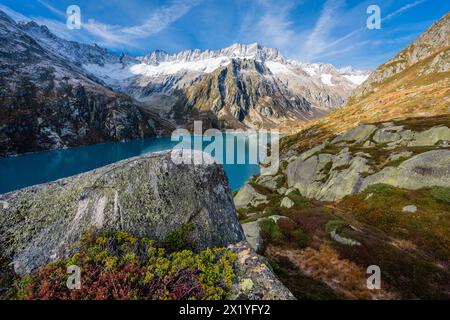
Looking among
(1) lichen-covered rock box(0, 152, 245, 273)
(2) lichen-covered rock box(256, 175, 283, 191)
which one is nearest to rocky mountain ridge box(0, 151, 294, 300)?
(1) lichen-covered rock box(0, 152, 245, 273)

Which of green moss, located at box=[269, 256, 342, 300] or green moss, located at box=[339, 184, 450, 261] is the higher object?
A: green moss, located at box=[339, 184, 450, 261]

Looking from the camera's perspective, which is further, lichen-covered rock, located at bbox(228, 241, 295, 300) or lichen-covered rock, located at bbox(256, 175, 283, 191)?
lichen-covered rock, located at bbox(256, 175, 283, 191)

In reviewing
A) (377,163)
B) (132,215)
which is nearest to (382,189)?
(377,163)

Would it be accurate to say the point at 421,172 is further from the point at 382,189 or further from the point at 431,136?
the point at 431,136

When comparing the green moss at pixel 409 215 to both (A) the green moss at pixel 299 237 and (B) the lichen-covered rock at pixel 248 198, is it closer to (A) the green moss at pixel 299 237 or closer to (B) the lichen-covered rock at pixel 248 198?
(A) the green moss at pixel 299 237

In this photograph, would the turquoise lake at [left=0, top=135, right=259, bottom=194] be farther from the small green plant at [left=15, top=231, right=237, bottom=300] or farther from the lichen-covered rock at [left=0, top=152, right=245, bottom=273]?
the small green plant at [left=15, top=231, right=237, bottom=300]

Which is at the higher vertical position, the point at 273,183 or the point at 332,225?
the point at 332,225
